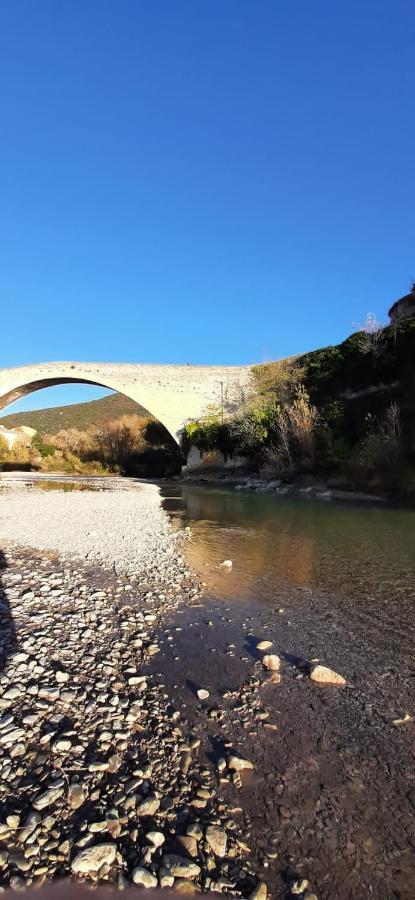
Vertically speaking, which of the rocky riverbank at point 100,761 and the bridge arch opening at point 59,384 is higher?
the bridge arch opening at point 59,384

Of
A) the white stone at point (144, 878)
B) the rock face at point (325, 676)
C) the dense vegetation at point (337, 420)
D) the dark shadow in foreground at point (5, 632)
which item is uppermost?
the dense vegetation at point (337, 420)

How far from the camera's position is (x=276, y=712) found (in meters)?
2.63

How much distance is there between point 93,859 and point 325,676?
2004mm

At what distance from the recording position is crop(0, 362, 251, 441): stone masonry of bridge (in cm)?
3422

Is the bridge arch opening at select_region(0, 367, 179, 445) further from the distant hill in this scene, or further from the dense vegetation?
the distant hill

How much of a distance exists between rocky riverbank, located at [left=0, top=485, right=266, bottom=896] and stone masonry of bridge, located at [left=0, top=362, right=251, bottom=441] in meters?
30.0

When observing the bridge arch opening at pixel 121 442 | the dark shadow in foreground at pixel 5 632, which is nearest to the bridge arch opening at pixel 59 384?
the bridge arch opening at pixel 121 442

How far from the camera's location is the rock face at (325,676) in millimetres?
3043

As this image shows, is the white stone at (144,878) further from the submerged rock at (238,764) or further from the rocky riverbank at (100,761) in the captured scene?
the submerged rock at (238,764)

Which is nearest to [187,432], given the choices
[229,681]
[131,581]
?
[131,581]

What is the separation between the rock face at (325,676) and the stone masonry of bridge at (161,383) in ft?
102

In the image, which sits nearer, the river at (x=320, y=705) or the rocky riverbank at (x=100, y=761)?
the rocky riverbank at (x=100, y=761)

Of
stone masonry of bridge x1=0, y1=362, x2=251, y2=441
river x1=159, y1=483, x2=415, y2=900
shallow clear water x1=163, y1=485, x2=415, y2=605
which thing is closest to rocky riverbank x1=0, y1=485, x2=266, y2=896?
river x1=159, y1=483, x2=415, y2=900

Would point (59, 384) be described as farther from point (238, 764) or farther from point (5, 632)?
point (238, 764)
